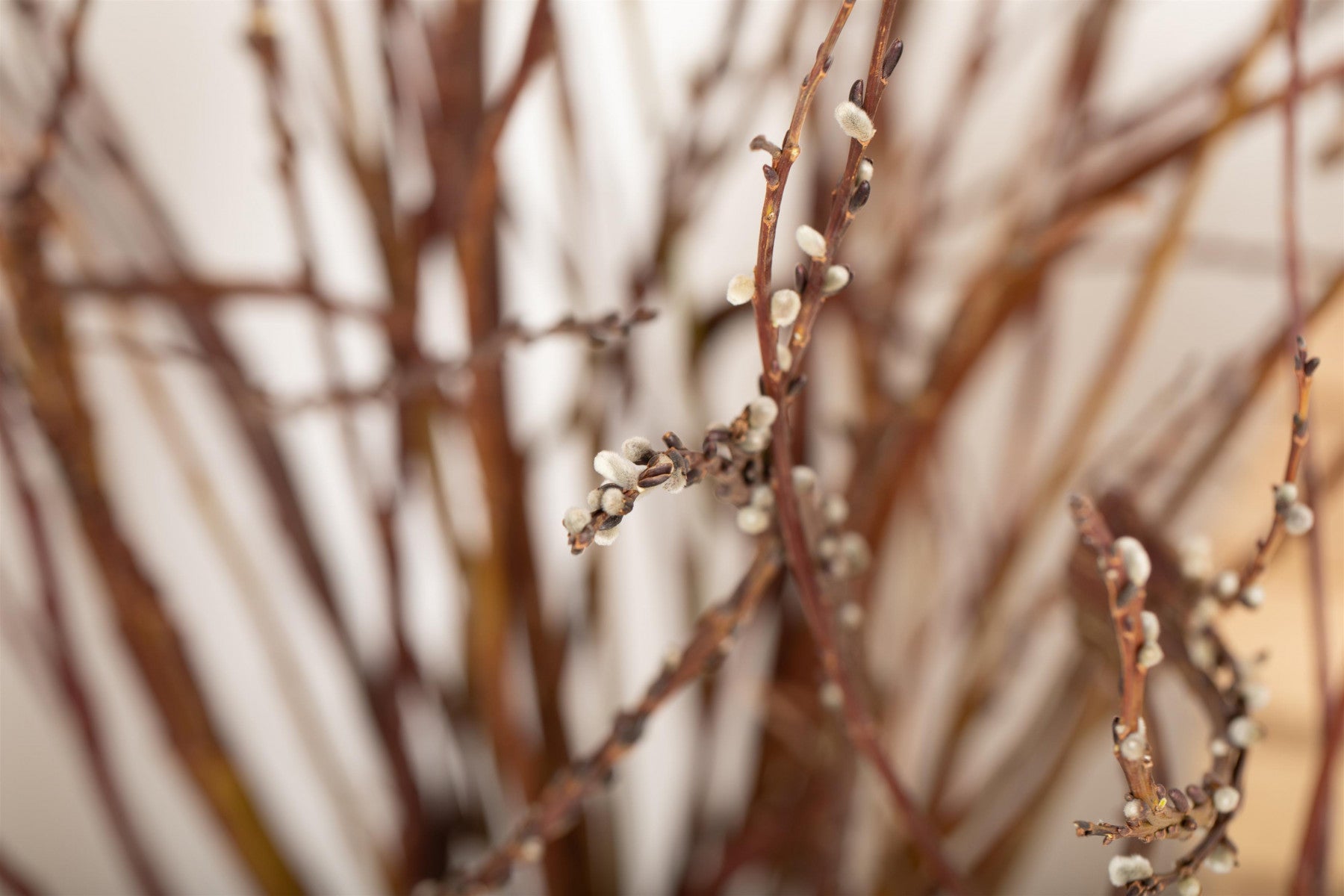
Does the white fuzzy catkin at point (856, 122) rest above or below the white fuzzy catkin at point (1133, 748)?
above

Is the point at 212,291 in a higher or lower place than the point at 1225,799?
higher

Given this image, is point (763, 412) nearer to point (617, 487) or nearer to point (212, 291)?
point (617, 487)

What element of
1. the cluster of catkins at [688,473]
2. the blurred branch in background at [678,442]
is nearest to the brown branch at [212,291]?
the blurred branch in background at [678,442]

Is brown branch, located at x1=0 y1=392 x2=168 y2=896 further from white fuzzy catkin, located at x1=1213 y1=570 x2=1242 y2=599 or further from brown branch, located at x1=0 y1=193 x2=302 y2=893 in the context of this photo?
white fuzzy catkin, located at x1=1213 y1=570 x2=1242 y2=599

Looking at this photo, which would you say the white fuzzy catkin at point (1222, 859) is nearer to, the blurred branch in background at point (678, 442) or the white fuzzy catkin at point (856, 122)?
the blurred branch in background at point (678, 442)

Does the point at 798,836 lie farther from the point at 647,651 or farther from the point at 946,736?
the point at 647,651

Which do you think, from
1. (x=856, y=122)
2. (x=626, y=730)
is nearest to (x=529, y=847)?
(x=626, y=730)

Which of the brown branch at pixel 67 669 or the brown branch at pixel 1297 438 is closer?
the brown branch at pixel 1297 438
